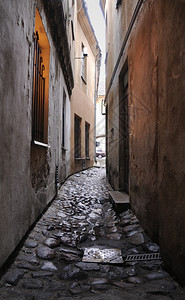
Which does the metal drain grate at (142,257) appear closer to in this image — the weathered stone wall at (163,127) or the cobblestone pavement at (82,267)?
the cobblestone pavement at (82,267)

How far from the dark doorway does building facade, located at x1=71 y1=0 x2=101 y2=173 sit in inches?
165

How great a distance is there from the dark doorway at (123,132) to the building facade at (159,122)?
788 mm

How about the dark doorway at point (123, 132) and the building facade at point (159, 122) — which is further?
the dark doorway at point (123, 132)

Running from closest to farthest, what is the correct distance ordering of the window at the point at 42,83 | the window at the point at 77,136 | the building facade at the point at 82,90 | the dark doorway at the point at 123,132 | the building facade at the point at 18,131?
the building facade at the point at 18,131 < the window at the point at 42,83 < the dark doorway at the point at 123,132 < the building facade at the point at 82,90 < the window at the point at 77,136

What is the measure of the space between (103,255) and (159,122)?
58.4 inches

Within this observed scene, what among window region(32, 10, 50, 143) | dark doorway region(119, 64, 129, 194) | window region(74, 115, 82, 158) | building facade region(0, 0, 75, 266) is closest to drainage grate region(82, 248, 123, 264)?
building facade region(0, 0, 75, 266)

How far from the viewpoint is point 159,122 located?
7.76 feet

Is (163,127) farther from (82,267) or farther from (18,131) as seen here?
(82,267)

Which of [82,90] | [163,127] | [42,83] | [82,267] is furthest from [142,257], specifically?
[82,90]

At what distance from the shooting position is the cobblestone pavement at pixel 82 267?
1806 millimetres

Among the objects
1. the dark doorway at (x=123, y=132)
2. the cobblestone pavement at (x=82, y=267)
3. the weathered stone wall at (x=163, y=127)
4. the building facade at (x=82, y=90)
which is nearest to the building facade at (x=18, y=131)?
the cobblestone pavement at (x=82, y=267)

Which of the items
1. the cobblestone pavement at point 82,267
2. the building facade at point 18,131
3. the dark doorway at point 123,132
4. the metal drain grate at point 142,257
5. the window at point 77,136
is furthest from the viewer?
the window at point 77,136

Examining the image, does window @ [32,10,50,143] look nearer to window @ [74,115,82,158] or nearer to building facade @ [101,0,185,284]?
building facade @ [101,0,185,284]

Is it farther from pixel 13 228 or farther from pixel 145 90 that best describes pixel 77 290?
pixel 145 90
